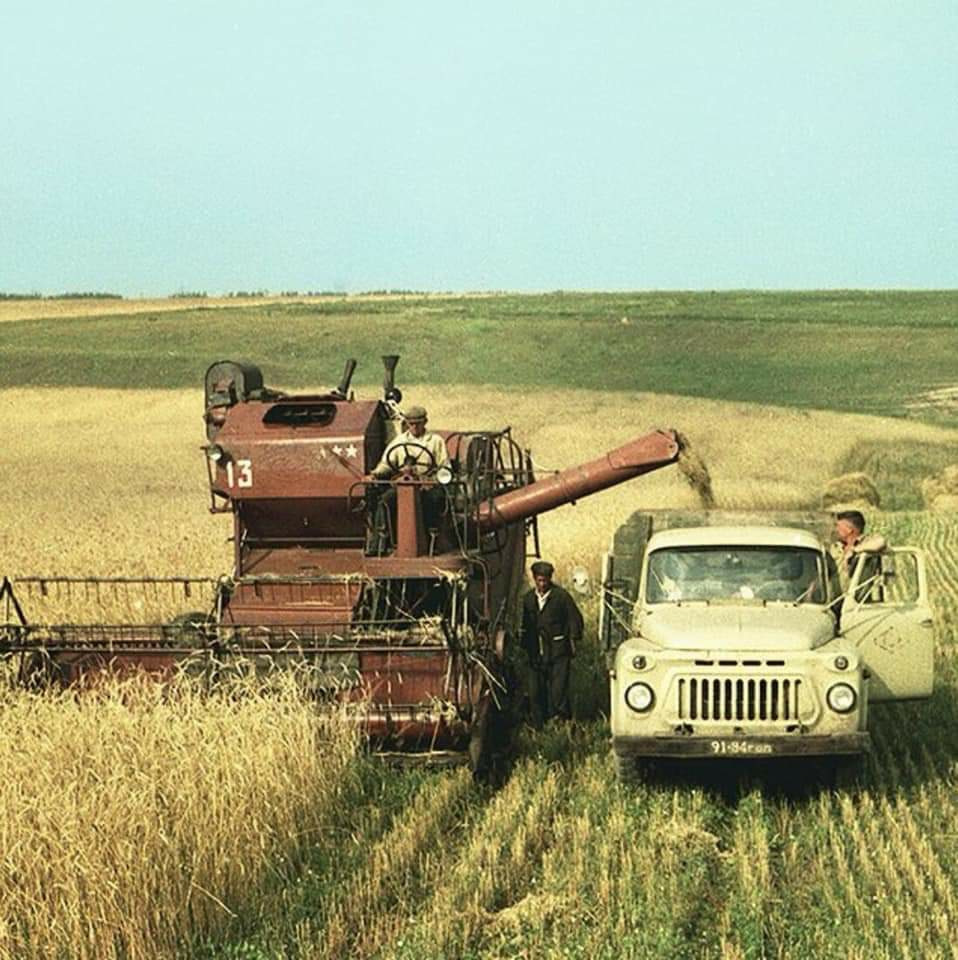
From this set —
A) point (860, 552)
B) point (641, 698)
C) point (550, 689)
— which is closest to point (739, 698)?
point (641, 698)

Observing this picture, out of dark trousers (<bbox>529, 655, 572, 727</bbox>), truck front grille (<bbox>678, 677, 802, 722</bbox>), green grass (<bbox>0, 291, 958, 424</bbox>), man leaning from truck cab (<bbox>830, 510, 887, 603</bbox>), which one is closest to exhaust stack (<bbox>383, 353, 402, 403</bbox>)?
dark trousers (<bbox>529, 655, 572, 727</bbox>)

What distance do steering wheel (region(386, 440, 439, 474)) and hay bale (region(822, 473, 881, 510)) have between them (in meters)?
22.5

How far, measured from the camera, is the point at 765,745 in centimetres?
977

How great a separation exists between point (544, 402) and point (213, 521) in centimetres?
2844

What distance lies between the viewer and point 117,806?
7484 millimetres

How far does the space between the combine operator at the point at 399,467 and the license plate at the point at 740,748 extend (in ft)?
12.8

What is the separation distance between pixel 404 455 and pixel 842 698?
446 centimetres

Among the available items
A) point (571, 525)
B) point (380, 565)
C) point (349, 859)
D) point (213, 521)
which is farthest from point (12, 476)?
point (349, 859)

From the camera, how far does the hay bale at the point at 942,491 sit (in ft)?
117

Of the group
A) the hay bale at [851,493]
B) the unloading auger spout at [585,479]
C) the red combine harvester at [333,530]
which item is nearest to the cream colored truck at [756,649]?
the red combine harvester at [333,530]

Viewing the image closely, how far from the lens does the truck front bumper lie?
32.0 feet

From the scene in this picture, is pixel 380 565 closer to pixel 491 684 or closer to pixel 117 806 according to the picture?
pixel 491 684

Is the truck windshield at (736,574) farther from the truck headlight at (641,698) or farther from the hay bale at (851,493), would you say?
the hay bale at (851,493)

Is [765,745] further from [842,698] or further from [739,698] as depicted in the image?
[842,698]
